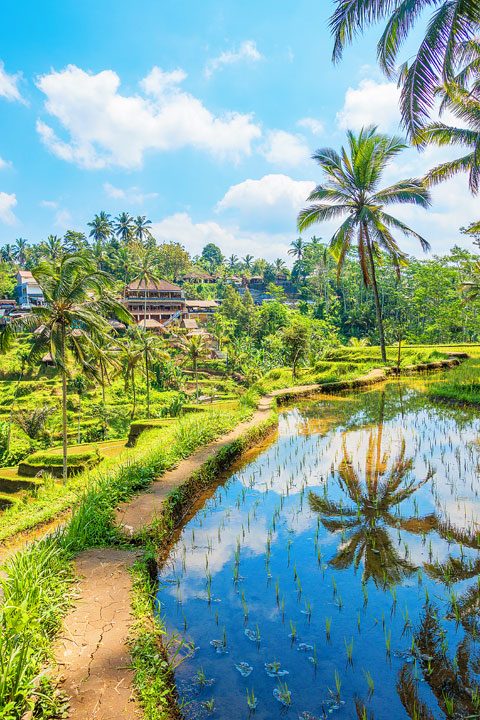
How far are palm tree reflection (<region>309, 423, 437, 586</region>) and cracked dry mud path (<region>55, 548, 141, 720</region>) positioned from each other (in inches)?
108

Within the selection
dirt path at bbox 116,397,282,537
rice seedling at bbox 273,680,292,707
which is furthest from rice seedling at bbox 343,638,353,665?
dirt path at bbox 116,397,282,537

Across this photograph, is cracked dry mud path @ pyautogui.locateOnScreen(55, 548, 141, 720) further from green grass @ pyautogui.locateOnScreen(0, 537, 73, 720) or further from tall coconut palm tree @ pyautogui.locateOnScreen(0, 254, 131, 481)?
tall coconut palm tree @ pyautogui.locateOnScreen(0, 254, 131, 481)

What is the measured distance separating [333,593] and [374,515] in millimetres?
2075

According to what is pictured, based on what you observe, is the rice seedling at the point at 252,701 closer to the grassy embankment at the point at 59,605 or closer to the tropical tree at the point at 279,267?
the grassy embankment at the point at 59,605

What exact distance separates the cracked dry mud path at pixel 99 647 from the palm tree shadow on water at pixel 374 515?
273cm

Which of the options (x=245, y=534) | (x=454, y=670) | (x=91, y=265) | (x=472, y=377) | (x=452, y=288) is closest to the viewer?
(x=454, y=670)

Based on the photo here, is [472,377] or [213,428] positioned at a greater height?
[472,377]

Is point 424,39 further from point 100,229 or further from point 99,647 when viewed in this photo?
point 100,229

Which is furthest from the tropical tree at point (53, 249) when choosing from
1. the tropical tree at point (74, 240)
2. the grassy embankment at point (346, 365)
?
the grassy embankment at point (346, 365)

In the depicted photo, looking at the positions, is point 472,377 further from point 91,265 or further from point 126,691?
point 126,691

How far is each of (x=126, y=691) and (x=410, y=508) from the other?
5180 mm

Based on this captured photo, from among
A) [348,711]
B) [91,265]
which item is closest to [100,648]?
[348,711]

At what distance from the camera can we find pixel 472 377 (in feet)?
55.5

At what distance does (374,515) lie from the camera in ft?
23.1
